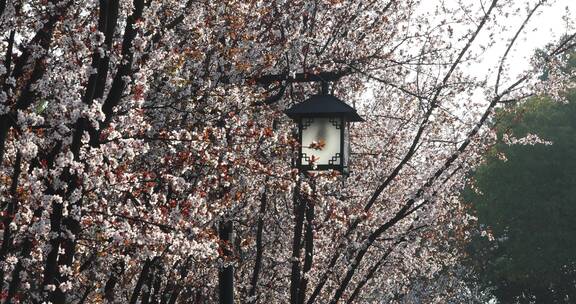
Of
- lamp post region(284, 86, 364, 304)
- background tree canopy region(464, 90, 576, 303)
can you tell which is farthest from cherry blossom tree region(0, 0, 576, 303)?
background tree canopy region(464, 90, 576, 303)

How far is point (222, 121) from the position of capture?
8688 millimetres

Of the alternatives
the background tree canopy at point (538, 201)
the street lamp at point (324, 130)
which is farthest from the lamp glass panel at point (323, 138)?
the background tree canopy at point (538, 201)

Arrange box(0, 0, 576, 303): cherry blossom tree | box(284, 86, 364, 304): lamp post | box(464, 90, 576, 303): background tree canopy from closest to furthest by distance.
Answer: box(0, 0, 576, 303): cherry blossom tree → box(284, 86, 364, 304): lamp post → box(464, 90, 576, 303): background tree canopy

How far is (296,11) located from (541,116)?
29359 mm

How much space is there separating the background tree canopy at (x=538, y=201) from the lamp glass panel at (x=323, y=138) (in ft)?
92.5

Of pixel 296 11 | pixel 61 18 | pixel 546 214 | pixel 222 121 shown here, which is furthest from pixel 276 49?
pixel 546 214

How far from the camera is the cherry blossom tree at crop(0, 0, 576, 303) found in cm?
647

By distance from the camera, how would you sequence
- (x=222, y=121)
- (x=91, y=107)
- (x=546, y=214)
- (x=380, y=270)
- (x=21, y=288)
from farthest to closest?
(x=546, y=214) < (x=380, y=270) < (x=222, y=121) < (x=21, y=288) < (x=91, y=107)

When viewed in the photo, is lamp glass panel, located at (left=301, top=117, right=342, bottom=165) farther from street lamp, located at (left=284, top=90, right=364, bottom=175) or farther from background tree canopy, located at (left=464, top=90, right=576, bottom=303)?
background tree canopy, located at (left=464, top=90, right=576, bottom=303)

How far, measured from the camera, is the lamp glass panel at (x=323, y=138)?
827 cm

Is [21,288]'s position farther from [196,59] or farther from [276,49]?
[276,49]

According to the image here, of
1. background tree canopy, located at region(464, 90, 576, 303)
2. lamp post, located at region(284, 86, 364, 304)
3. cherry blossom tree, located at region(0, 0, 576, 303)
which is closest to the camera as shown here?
cherry blossom tree, located at region(0, 0, 576, 303)

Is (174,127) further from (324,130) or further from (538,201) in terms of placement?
(538,201)

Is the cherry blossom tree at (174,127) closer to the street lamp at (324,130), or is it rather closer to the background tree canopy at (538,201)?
the street lamp at (324,130)
